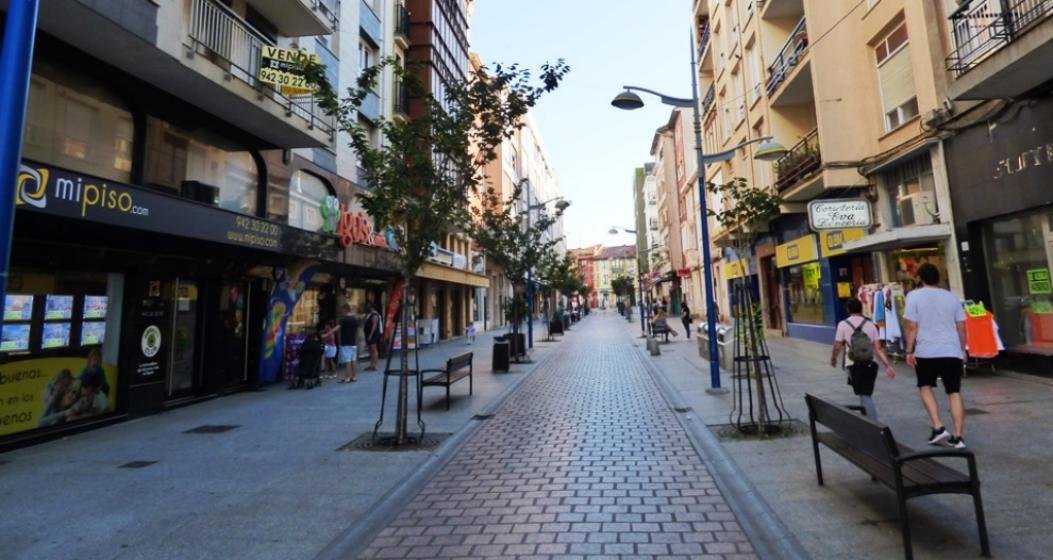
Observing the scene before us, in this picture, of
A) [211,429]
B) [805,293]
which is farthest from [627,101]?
[805,293]

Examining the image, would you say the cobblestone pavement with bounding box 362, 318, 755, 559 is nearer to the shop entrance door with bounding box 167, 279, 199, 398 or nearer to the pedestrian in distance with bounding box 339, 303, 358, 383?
the pedestrian in distance with bounding box 339, 303, 358, 383

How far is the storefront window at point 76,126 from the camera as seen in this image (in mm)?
7062

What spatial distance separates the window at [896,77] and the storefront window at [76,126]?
16.1m

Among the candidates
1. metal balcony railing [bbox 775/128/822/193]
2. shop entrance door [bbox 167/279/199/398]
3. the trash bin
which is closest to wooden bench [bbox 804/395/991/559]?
the trash bin

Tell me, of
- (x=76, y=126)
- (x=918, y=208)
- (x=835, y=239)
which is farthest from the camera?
(x=835, y=239)

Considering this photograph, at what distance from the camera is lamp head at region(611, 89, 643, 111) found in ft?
34.2

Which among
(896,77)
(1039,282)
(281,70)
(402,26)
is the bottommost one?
(1039,282)

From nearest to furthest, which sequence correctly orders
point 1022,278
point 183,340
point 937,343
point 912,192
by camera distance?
point 937,343
point 1022,278
point 183,340
point 912,192

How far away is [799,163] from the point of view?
1641 centimetres

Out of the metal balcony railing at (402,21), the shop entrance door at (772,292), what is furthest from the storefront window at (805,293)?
the metal balcony railing at (402,21)

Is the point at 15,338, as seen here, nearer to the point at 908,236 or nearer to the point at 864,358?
A: the point at 864,358

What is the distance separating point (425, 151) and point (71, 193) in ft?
14.5

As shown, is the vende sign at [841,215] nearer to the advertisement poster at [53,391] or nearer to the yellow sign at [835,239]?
the yellow sign at [835,239]

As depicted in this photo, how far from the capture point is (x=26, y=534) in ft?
13.6
